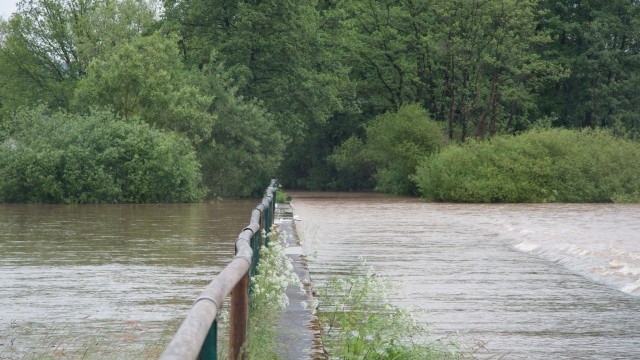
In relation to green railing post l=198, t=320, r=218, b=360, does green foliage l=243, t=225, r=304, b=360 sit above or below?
below

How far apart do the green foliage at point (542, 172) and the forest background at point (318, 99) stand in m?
0.08

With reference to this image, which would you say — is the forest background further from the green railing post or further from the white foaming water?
the green railing post

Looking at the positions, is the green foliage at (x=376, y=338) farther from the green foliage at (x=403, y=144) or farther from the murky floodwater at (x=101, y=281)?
the green foliage at (x=403, y=144)

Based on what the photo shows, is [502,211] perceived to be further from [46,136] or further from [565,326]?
[565,326]

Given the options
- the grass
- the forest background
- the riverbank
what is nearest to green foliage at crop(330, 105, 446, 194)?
the forest background

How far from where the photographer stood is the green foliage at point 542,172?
43.1 metres

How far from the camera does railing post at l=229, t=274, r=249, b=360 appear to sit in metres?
5.56

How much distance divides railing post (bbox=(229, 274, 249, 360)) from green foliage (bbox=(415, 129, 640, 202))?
3764 centimetres

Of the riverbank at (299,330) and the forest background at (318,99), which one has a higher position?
the forest background at (318,99)

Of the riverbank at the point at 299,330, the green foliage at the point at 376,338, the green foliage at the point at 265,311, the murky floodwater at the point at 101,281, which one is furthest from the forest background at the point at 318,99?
the green foliage at the point at 265,311

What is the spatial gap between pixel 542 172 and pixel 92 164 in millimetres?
19401

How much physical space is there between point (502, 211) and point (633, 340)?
25.4 metres

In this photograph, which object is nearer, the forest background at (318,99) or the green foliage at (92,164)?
the green foliage at (92,164)

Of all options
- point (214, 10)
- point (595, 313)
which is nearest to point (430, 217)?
point (595, 313)
